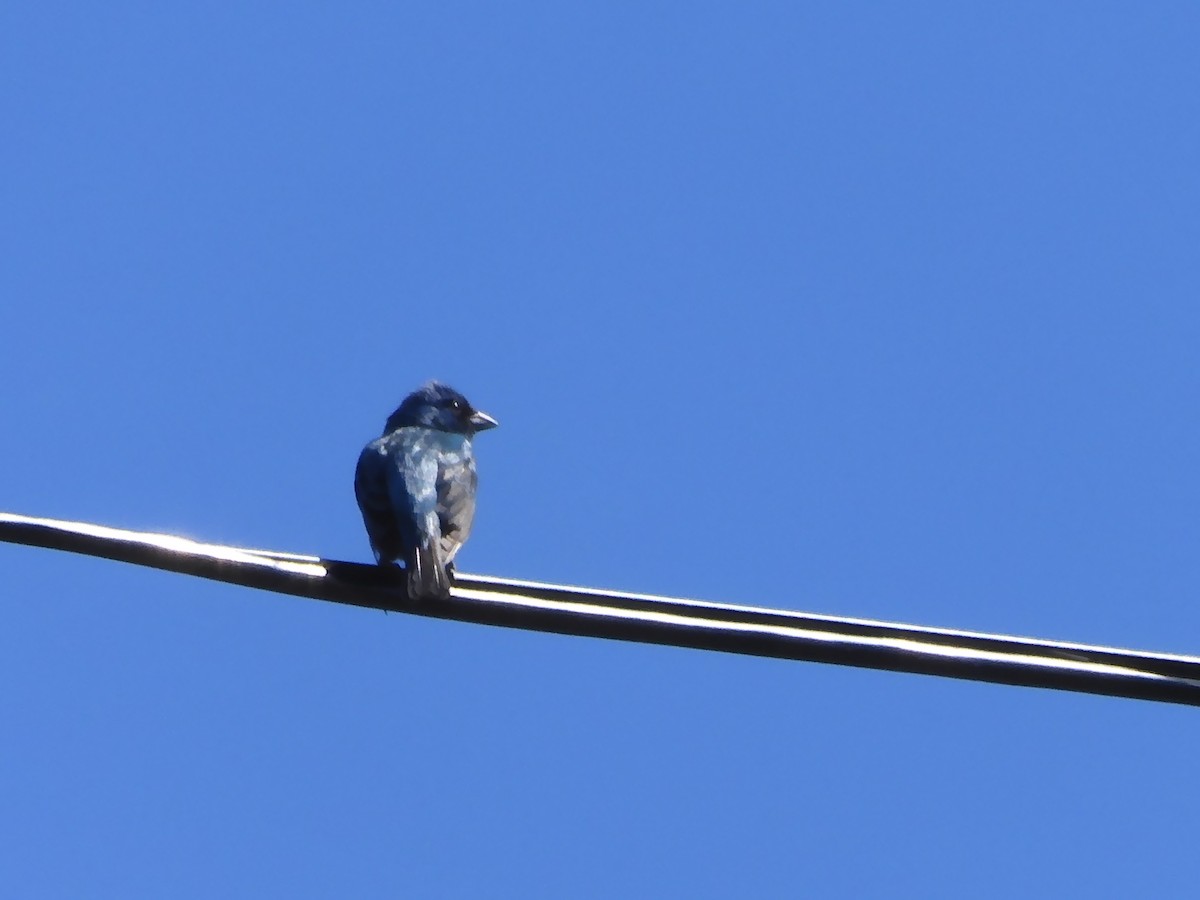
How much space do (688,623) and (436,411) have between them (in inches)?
334

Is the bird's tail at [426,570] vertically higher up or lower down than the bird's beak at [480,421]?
lower down

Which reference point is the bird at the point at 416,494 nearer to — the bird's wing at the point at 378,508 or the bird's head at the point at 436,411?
the bird's wing at the point at 378,508

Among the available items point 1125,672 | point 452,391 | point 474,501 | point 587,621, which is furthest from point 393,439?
point 1125,672

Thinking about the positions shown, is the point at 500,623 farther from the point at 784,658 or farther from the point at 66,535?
the point at 66,535

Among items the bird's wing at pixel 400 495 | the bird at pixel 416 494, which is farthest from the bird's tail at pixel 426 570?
the bird's wing at pixel 400 495

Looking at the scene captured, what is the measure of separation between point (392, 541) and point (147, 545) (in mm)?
4065

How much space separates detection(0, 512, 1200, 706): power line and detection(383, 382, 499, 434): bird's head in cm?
758

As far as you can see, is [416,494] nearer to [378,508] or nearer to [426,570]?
[378,508]

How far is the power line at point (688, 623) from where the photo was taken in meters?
4.07

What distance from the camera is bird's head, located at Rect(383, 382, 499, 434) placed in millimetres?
12656

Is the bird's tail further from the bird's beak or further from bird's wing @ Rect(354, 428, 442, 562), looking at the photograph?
the bird's beak

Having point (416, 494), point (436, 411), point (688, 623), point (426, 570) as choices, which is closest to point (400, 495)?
point (416, 494)

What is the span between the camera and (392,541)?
8.81 meters

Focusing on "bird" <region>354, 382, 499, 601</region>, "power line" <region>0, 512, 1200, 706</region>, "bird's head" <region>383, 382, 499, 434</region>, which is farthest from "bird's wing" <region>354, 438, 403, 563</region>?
"power line" <region>0, 512, 1200, 706</region>
